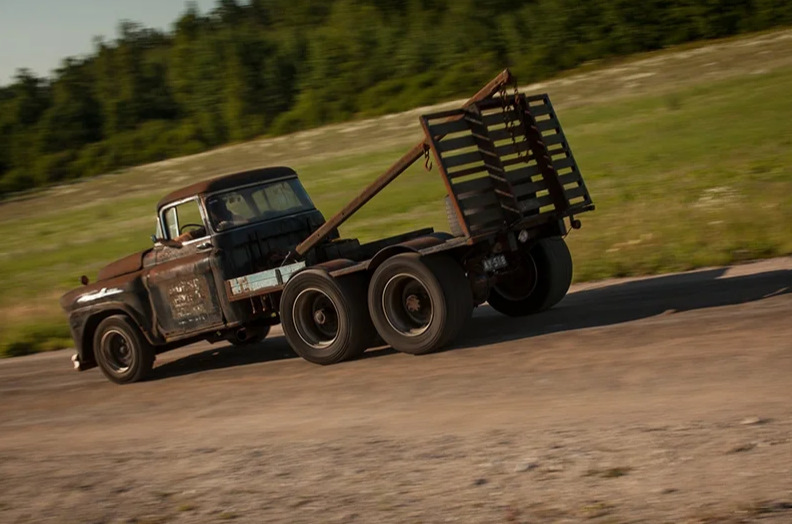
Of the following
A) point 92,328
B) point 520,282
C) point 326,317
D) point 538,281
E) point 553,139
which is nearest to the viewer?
point 326,317

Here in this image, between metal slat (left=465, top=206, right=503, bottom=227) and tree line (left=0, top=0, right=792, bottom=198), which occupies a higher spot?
tree line (left=0, top=0, right=792, bottom=198)

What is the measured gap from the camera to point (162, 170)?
166ft

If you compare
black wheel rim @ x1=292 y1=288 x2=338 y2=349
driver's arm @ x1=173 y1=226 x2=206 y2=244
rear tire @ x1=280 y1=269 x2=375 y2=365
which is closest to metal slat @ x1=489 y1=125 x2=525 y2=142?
rear tire @ x1=280 y1=269 x2=375 y2=365

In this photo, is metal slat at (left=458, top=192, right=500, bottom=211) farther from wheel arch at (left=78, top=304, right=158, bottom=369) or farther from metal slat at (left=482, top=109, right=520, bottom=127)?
wheel arch at (left=78, top=304, right=158, bottom=369)

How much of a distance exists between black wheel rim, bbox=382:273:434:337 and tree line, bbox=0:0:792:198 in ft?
115

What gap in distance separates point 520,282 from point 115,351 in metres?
4.59

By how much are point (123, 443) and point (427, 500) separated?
3570 millimetres

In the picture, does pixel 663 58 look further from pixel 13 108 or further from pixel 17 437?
pixel 13 108

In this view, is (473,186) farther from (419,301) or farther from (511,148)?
(419,301)

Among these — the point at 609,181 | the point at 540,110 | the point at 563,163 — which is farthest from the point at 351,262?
the point at 609,181

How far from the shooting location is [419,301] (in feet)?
33.9

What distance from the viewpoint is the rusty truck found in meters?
10.2

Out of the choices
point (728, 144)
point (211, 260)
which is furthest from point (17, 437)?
→ point (728, 144)

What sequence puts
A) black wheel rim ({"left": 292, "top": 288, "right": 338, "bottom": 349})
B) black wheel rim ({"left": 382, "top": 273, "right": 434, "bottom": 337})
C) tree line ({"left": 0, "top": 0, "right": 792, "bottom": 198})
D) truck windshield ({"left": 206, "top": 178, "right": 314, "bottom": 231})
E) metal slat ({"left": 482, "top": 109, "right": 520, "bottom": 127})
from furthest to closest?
tree line ({"left": 0, "top": 0, "right": 792, "bottom": 198}) → truck windshield ({"left": 206, "top": 178, "right": 314, "bottom": 231}) → black wheel rim ({"left": 292, "top": 288, "right": 338, "bottom": 349}) → metal slat ({"left": 482, "top": 109, "right": 520, "bottom": 127}) → black wheel rim ({"left": 382, "top": 273, "right": 434, "bottom": 337})
